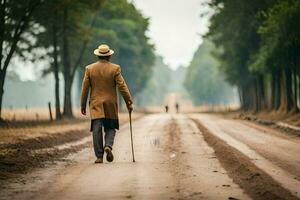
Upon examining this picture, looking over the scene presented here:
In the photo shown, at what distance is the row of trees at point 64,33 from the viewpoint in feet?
105

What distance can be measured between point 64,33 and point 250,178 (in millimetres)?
31810

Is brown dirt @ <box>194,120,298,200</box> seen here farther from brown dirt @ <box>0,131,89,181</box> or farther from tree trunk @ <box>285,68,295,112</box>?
tree trunk @ <box>285,68,295,112</box>

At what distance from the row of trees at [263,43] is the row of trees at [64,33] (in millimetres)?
7260

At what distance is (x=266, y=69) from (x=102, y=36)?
95.1ft

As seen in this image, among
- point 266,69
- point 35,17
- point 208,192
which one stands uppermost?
point 35,17

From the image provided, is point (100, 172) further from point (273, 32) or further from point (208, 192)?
point (273, 32)

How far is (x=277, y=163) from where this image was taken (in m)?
12.5

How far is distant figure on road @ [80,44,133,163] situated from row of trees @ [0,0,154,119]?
1195cm

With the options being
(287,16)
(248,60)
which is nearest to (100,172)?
(287,16)

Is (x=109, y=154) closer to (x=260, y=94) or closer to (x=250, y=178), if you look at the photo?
(x=250, y=178)

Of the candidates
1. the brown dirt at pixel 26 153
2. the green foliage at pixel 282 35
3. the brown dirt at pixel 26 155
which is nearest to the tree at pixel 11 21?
the brown dirt at pixel 26 153

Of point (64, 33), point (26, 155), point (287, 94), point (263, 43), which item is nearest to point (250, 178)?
point (26, 155)

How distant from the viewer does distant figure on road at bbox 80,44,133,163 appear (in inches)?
505

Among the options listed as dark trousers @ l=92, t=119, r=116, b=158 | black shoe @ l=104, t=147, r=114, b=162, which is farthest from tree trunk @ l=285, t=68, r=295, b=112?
black shoe @ l=104, t=147, r=114, b=162
